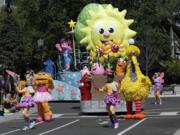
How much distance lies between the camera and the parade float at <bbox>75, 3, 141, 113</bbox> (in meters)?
22.2

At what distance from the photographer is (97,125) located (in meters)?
18.0

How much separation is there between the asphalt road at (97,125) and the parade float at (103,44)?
2.36 ft

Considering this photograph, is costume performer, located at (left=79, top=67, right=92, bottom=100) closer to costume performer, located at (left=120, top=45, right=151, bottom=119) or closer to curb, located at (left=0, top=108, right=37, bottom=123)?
curb, located at (left=0, top=108, right=37, bottom=123)

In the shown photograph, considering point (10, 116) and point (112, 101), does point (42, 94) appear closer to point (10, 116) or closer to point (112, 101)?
point (112, 101)

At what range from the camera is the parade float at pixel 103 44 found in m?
22.2

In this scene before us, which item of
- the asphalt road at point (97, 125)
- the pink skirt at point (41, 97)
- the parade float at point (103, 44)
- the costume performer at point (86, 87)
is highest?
the parade float at point (103, 44)

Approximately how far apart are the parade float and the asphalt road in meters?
0.72

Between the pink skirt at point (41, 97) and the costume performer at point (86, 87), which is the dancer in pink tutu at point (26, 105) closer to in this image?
the pink skirt at point (41, 97)

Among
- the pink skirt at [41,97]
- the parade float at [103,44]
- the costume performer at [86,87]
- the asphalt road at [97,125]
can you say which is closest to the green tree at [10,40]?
the parade float at [103,44]

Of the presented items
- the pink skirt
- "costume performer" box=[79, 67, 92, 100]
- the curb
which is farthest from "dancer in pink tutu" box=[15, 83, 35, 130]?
"costume performer" box=[79, 67, 92, 100]

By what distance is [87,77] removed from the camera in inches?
907

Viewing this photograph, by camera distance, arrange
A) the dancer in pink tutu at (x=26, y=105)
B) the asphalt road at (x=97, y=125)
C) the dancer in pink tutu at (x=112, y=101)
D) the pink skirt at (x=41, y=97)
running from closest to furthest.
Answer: the asphalt road at (x=97, y=125)
the dancer in pink tutu at (x=112, y=101)
the dancer in pink tutu at (x=26, y=105)
the pink skirt at (x=41, y=97)

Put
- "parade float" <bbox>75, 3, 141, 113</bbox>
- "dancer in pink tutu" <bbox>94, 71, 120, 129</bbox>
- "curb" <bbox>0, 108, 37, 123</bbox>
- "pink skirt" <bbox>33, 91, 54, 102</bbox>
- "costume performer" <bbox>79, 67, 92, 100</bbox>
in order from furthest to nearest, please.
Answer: "costume performer" <bbox>79, 67, 92, 100</bbox>
"parade float" <bbox>75, 3, 141, 113</bbox>
"curb" <bbox>0, 108, 37, 123</bbox>
"pink skirt" <bbox>33, 91, 54, 102</bbox>
"dancer in pink tutu" <bbox>94, 71, 120, 129</bbox>

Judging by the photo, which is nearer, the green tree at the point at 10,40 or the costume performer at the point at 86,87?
the costume performer at the point at 86,87
